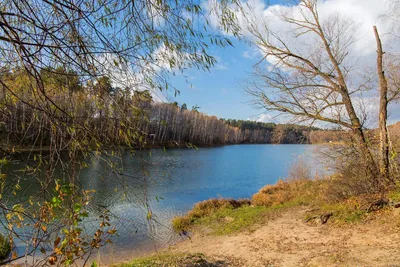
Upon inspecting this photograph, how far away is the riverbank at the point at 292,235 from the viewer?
5445mm

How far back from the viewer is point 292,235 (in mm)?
7570

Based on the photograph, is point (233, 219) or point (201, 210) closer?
point (233, 219)

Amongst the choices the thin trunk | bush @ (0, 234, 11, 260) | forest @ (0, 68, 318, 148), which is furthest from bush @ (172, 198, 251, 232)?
forest @ (0, 68, 318, 148)

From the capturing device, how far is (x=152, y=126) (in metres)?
2.41

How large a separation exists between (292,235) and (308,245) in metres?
1.04

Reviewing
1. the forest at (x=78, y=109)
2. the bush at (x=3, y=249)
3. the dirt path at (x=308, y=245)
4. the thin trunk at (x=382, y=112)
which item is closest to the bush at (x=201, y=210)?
the dirt path at (x=308, y=245)

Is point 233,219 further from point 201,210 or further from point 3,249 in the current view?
point 3,249

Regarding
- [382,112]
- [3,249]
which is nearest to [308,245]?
[382,112]

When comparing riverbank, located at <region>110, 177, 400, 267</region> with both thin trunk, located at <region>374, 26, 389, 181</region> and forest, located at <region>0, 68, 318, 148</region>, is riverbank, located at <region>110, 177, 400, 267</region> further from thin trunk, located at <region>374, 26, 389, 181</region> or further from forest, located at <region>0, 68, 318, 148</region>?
forest, located at <region>0, 68, 318, 148</region>

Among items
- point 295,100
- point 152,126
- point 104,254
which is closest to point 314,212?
point 295,100

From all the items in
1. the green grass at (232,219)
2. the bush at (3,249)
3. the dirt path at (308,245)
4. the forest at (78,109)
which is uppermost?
the forest at (78,109)

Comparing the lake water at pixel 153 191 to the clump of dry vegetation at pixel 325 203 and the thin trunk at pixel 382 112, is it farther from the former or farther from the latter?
the thin trunk at pixel 382 112

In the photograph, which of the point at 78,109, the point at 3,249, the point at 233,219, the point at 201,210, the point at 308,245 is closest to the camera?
the point at 78,109

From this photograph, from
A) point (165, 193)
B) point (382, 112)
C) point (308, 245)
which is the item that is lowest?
point (165, 193)
